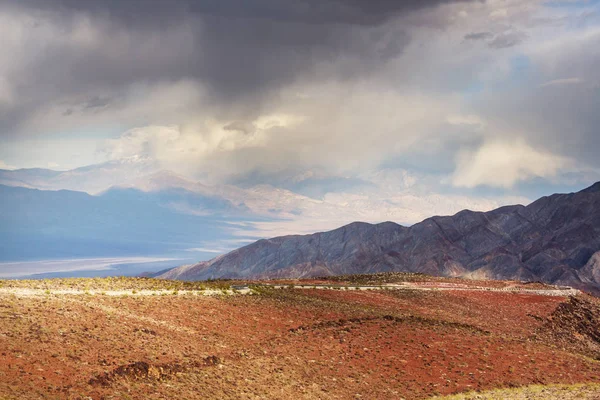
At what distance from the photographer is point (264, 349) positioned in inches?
1473

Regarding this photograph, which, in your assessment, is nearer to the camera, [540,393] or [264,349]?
[540,393]

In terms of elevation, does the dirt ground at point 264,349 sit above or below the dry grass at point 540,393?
above

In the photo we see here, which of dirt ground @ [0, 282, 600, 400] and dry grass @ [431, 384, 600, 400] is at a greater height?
dirt ground @ [0, 282, 600, 400]

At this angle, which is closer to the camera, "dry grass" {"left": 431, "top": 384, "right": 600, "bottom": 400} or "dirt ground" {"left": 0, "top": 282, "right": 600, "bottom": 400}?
"dirt ground" {"left": 0, "top": 282, "right": 600, "bottom": 400}

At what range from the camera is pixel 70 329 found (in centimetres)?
3231

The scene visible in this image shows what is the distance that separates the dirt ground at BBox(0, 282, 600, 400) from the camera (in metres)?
28.3

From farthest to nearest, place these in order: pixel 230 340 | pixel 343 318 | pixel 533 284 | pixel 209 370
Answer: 1. pixel 533 284
2. pixel 343 318
3. pixel 230 340
4. pixel 209 370

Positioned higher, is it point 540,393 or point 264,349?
point 264,349

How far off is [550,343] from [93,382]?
41848mm

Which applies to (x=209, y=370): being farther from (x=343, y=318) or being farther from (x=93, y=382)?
(x=343, y=318)

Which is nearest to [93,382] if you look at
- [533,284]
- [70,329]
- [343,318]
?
[70,329]

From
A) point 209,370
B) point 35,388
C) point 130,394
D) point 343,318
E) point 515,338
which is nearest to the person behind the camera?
point 35,388

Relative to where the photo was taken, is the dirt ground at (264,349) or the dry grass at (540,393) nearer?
the dirt ground at (264,349)

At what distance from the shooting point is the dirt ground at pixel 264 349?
92.8 ft
